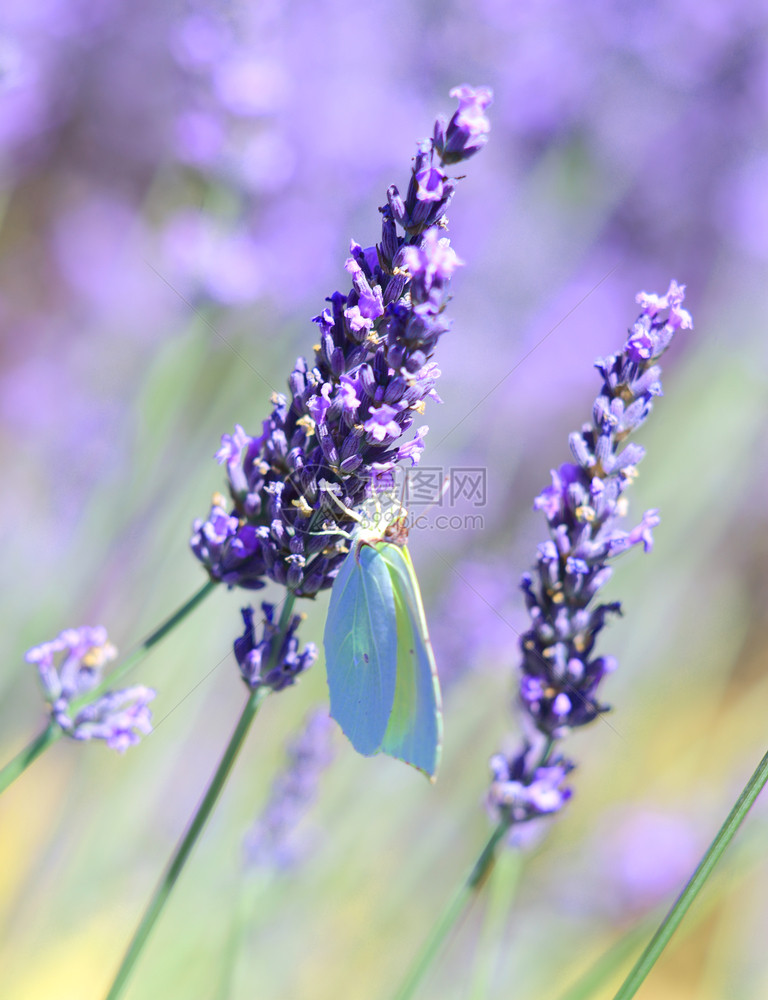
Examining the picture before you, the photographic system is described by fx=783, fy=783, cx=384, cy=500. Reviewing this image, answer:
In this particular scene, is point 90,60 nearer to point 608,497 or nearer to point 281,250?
point 281,250

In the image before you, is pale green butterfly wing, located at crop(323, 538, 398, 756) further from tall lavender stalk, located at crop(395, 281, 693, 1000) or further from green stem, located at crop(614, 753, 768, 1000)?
green stem, located at crop(614, 753, 768, 1000)

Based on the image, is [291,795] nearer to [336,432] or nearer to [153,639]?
[153,639]

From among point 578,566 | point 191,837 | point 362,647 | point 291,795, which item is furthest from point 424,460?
point 191,837

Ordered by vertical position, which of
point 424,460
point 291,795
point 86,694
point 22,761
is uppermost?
point 424,460

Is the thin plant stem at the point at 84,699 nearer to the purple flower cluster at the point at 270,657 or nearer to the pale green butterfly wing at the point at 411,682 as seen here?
the purple flower cluster at the point at 270,657

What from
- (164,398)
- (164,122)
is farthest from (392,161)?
(164,122)

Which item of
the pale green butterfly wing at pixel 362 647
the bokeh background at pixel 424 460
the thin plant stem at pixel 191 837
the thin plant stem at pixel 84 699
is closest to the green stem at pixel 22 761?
the thin plant stem at pixel 84 699
